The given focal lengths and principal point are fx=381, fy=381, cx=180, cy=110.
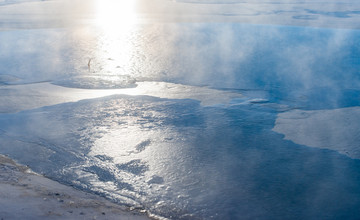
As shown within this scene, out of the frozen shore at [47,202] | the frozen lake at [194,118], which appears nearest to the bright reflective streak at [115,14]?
the frozen lake at [194,118]

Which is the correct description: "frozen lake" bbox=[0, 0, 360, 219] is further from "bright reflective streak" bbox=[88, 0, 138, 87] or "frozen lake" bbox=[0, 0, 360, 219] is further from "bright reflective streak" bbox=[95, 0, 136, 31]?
"bright reflective streak" bbox=[95, 0, 136, 31]

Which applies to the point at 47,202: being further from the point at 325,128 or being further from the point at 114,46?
the point at 114,46

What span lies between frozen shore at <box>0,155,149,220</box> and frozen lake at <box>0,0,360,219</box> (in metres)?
0.15

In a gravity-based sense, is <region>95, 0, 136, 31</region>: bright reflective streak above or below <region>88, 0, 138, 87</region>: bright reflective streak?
above

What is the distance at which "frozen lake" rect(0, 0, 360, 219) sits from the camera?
327cm

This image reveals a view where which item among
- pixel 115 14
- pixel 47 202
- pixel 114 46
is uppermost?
pixel 115 14

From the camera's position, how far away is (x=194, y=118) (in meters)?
4.71

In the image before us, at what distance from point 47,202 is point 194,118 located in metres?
2.23

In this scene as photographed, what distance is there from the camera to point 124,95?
17.9 ft

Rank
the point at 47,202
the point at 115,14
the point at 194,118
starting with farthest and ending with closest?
the point at 115,14 → the point at 194,118 → the point at 47,202

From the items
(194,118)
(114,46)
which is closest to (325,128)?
(194,118)

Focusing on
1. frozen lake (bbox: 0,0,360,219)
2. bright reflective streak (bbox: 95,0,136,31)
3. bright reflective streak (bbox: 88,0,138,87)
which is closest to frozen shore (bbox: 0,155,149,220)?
frozen lake (bbox: 0,0,360,219)

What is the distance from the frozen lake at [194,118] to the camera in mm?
3271

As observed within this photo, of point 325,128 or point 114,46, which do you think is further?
point 114,46
